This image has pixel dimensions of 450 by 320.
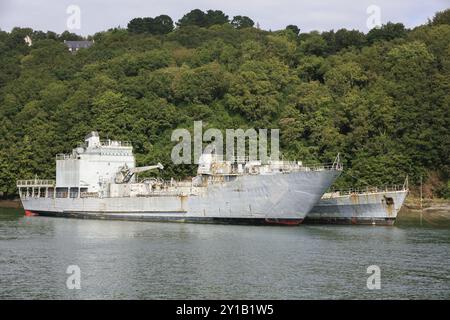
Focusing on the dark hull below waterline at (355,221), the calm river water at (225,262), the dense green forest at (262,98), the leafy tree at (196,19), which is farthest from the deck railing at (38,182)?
the leafy tree at (196,19)

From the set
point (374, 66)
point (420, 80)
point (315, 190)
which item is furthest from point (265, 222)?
point (374, 66)

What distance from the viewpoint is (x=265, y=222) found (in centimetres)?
6203

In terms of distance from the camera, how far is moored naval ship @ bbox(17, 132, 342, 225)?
198 ft

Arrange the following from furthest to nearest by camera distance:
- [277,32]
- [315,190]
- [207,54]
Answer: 1. [277,32]
2. [207,54]
3. [315,190]

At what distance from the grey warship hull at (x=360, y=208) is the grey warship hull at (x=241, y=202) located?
19.2ft

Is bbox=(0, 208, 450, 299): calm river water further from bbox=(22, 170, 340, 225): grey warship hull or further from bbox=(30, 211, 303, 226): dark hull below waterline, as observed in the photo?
bbox=(30, 211, 303, 226): dark hull below waterline

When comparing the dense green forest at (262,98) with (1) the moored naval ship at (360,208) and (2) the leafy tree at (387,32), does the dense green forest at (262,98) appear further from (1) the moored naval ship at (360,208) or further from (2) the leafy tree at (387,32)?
(1) the moored naval ship at (360,208)

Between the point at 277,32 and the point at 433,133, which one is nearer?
the point at 433,133

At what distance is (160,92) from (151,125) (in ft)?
24.1

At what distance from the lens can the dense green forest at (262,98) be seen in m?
81.6

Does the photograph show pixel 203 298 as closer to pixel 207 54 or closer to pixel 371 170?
pixel 371 170

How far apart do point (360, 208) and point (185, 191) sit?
565 inches

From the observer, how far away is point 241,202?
6219cm

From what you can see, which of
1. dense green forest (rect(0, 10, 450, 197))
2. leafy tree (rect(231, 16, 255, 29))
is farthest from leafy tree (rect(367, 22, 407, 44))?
leafy tree (rect(231, 16, 255, 29))
